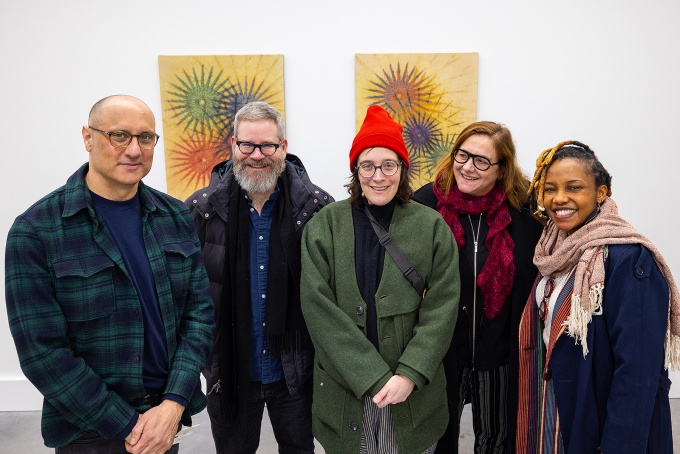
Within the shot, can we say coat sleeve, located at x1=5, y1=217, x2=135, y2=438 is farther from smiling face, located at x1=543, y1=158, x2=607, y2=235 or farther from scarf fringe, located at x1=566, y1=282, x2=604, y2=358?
smiling face, located at x1=543, y1=158, x2=607, y2=235

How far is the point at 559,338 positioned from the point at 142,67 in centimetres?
283

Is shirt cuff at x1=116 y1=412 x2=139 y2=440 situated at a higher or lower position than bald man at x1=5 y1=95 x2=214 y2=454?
lower

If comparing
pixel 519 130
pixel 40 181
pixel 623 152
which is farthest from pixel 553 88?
pixel 40 181

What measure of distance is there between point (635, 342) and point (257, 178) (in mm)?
1437

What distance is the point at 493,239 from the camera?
1.88 m

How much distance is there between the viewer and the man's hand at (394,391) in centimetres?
150

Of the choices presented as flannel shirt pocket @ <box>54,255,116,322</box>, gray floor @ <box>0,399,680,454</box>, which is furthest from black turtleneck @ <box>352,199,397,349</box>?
gray floor @ <box>0,399,680,454</box>

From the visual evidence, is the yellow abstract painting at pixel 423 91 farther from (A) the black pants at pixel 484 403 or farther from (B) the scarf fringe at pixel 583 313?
(B) the scarf fringe at pixel 583 313

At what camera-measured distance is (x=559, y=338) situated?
5.19ft

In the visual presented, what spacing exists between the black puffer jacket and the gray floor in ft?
3.72

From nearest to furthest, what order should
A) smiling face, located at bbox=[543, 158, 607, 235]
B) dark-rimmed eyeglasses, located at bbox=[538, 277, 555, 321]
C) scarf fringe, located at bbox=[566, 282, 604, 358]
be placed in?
scarf fringe, located at bbox=[566, 282, 604, 358] → smiling face, located at bbox=[543, 158, 607, 235] → dark-rimmed eyeglasses, located at bbox=[538, 277, 555, 321]

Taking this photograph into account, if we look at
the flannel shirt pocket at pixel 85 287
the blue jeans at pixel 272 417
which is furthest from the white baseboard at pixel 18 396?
the flannel shirt pocket at pixel 85 287

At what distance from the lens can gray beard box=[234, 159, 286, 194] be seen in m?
1.83

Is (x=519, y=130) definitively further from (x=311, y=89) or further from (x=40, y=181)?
(x=40, y=181)
